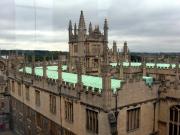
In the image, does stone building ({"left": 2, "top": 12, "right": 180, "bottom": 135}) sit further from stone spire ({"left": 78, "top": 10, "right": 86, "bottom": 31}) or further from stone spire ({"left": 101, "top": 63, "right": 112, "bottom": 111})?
stone spire ({"left": 78, "top": 10, "right": 86, "bottom": 31})

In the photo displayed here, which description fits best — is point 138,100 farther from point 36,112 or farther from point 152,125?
point 36,112

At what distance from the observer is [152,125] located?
2122cm

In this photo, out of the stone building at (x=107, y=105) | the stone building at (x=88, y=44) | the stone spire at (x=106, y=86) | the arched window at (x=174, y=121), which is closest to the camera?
the stone spire at (x=106, y=86)

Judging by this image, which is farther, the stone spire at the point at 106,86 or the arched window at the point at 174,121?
the arched window at the point at 174,121

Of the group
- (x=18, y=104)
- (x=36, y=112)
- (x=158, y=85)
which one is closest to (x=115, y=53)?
(x=18, y=104)

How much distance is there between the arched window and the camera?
20078 mm

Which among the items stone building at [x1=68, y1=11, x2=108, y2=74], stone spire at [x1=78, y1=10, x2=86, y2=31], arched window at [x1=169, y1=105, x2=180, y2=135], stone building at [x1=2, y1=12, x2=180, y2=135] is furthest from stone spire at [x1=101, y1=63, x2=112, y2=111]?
stone spire at [x1=78, y1=10, x2=86, y2=31]

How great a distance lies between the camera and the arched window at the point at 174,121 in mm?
20078

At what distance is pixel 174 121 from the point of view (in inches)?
805

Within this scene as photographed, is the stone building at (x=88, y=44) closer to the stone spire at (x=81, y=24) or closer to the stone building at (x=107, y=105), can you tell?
the stone spire at (x=81, y=24)

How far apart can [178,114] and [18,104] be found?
2402cm

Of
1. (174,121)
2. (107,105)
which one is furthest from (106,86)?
(174,121)

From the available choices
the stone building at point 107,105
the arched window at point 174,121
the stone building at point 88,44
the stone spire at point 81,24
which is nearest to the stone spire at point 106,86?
the stone building at point 107,105

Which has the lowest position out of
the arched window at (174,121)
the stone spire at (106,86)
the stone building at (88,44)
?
the arched window at (174,121)
